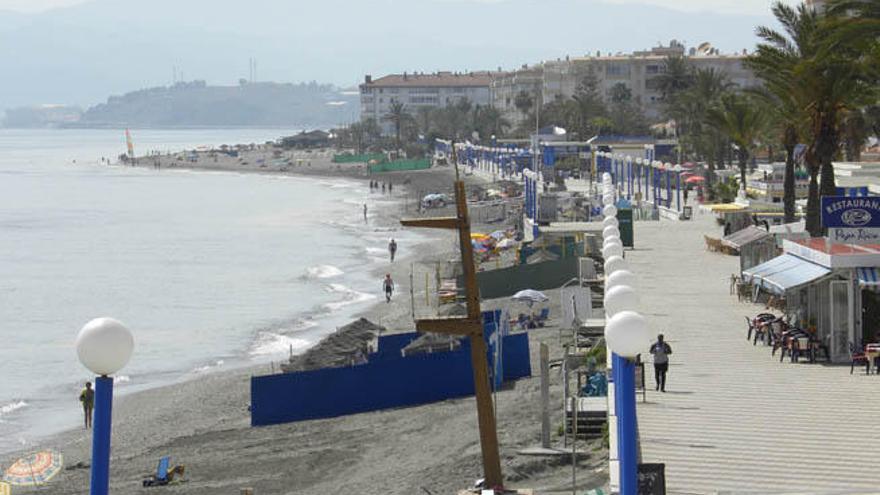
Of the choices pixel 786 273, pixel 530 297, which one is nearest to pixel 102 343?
pixel 786 273

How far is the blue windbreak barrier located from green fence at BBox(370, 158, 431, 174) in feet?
373

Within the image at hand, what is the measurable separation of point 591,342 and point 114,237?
5741 cm

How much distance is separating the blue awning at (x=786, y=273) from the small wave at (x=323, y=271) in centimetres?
3125

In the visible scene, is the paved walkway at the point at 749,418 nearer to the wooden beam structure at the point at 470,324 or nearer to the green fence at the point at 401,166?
the wooden beam structure at the point at 470,324

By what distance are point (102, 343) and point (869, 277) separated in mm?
14360

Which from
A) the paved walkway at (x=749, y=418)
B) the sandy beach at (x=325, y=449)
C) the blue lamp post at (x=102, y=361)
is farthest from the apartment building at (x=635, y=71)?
the blue lamp post at (x=102, y=361)

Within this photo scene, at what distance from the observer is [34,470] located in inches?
762

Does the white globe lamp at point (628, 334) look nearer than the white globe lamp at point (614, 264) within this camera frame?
Yes

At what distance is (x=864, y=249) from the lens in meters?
20.1

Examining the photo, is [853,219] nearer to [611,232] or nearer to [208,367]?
[611,232]

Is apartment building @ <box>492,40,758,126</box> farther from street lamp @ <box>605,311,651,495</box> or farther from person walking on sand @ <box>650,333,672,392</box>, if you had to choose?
street lamp @ <box>605,311,651,495</box>

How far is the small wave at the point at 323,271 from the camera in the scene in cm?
5369

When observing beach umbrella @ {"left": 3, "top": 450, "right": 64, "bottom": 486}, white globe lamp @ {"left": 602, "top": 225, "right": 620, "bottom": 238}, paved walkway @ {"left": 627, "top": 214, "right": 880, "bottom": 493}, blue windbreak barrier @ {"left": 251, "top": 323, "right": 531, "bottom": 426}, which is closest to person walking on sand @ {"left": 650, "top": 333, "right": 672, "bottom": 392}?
paved walkway @ {"left": 627, "top": 214, "right": 880, "bottom": 493}

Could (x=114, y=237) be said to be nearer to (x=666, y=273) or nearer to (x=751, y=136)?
(x=751, y=136)
